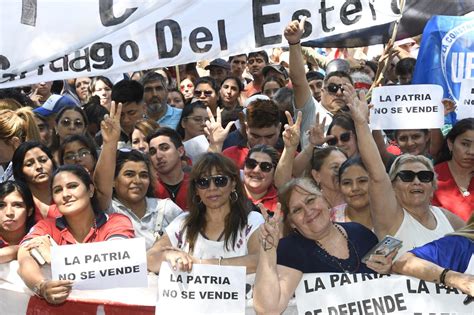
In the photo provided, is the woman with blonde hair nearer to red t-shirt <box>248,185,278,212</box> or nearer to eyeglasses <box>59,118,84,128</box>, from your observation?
eyeglasses <box>59,118,84,128</box>

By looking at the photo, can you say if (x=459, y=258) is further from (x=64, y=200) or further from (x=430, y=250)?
(x=64, y=200)

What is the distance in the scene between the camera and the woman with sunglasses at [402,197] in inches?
244

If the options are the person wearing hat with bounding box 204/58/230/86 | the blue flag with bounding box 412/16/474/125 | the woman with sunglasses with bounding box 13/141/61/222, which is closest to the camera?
the woman with sunglasses with bounding box 13/141/61/222

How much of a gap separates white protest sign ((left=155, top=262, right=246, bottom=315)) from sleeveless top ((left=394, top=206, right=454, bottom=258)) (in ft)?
3.36

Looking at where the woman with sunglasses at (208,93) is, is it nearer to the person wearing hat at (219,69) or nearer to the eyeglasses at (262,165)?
the person wearing hat at (219,69)

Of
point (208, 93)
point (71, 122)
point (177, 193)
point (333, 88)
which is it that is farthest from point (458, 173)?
point (208, 93)

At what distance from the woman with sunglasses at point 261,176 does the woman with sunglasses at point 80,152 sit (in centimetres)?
106

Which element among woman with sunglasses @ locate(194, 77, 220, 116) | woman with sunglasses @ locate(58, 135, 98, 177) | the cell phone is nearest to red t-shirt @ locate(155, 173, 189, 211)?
woman with sunglasses @ locate(58, 135, 98, 177)

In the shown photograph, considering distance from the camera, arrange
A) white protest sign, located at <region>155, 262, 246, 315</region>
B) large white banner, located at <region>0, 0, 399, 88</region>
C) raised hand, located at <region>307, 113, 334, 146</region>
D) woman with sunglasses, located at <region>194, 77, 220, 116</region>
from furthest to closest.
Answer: woman with sunglasses, located at <region>194, 77, 220, 116</region>, raised hand, located at <region>307, 113, 334, 146</region>, large white banner, located at <region>0, 0, 399, 88</region>, white protest sign, located at <region>155, 262, 246, 315</region>

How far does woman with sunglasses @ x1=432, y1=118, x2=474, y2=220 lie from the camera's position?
23.6 feet

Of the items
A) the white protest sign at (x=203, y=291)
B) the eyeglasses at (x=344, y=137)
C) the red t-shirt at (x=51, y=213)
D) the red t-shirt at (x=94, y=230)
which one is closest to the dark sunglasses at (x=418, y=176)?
the eyeglasses at (x=344, y=137)

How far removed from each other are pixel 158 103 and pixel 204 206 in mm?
3745

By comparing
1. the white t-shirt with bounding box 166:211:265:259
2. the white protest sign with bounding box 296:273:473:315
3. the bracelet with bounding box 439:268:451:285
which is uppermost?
the white t-shirt with bounding box 166:211:265:259

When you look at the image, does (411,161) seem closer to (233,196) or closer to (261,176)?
(233,196)
